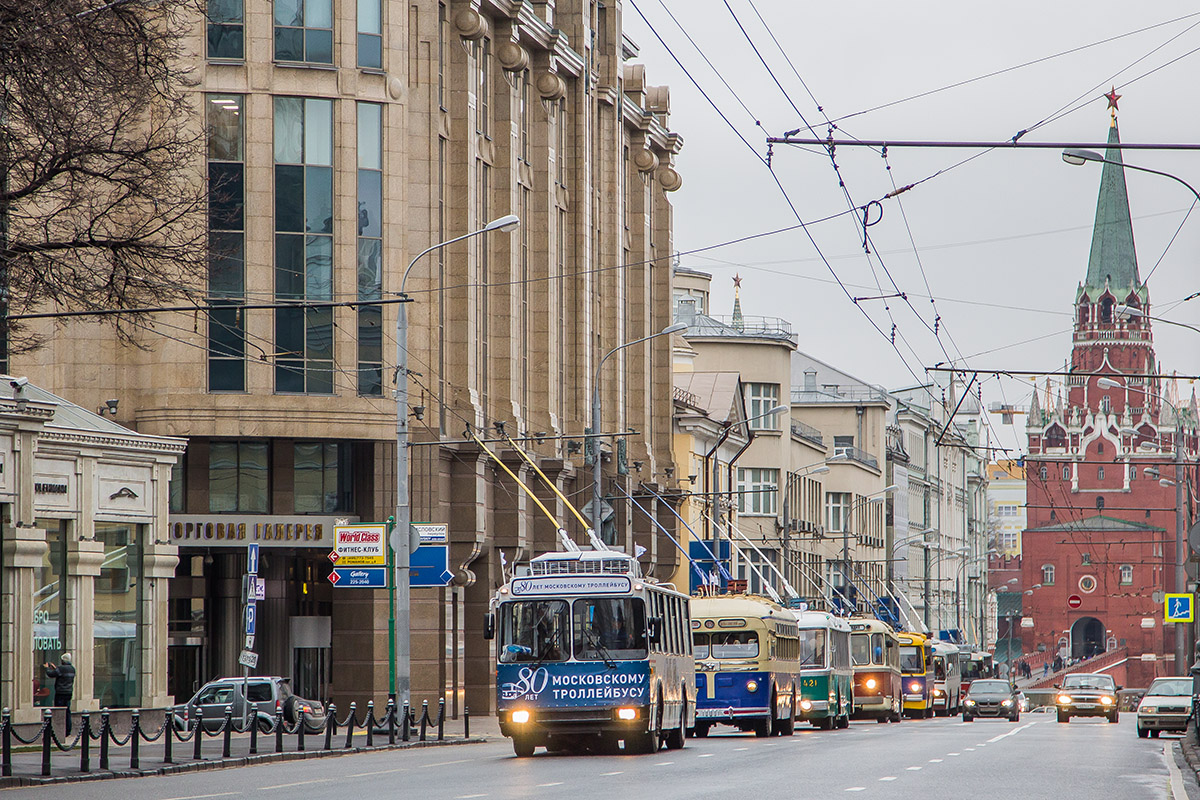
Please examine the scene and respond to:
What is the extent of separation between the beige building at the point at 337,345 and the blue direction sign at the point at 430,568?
3.74 m

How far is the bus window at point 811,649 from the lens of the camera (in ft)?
151

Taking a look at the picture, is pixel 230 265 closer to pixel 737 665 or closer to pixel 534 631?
pixel 737 665

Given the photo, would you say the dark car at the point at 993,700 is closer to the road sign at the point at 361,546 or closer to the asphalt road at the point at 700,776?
the asphalt road at the point at 700,776

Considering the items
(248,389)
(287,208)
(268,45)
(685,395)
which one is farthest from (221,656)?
(685,395)

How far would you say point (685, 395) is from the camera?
254ft

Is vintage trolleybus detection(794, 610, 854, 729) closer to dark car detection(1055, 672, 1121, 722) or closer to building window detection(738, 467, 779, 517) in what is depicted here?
dark car detection(1055, 672, 1121, 722)

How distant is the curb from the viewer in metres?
21.8

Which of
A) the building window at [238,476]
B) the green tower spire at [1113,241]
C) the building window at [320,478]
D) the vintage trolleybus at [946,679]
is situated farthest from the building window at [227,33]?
the green tower spire at [1113,241]

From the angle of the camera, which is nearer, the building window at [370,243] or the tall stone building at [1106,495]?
the building window at [370,243]

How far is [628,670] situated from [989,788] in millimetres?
7501

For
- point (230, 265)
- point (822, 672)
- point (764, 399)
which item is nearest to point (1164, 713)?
point (822, 672)

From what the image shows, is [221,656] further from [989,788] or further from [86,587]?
[989,788]

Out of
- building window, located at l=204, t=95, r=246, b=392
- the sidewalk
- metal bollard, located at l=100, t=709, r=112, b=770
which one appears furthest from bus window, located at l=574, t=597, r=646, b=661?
building window, located at l=204, t=95, r=246, b=392

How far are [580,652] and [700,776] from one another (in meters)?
5.40
